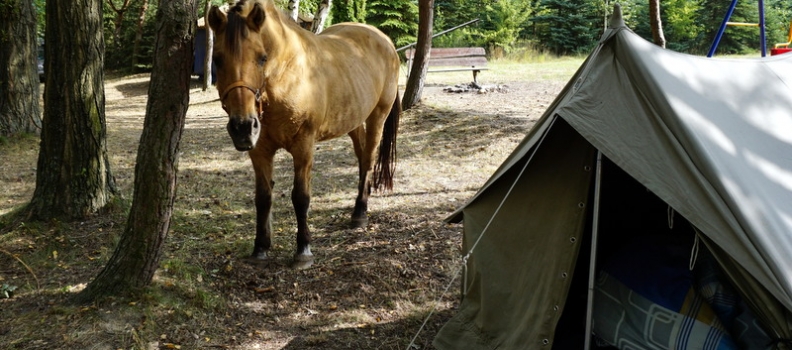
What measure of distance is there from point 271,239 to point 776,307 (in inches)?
144

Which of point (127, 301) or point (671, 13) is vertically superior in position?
point (671, 13)

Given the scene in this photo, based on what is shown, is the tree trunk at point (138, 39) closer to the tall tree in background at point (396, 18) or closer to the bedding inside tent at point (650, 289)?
the tall tree in background at point (396, 18)

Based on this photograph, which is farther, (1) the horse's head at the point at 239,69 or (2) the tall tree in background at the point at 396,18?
(2) the tall tree in background at the point at 396,18

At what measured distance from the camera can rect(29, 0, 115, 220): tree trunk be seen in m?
4.73

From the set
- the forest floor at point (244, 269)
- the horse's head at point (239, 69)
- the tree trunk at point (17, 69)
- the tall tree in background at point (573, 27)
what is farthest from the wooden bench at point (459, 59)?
the tall tree in background at point (573, 27)

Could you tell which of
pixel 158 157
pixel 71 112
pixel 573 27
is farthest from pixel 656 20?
pixel 573 27

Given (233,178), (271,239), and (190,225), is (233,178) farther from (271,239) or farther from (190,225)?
(271,239)

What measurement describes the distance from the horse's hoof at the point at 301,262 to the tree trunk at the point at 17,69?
6.16 meters

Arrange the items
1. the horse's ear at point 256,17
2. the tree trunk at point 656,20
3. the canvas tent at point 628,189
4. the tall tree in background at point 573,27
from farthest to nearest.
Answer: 1. the tall tree in background at point 573,27
2. the tree trunk at point 656,20
3. the horse's ear at point 256,17
4. the canvas tent at point 628,189

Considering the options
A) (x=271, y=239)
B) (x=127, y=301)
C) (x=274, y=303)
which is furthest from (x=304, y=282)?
(x=127, y=301)

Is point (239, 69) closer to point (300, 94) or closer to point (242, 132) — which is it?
point (242, 132)

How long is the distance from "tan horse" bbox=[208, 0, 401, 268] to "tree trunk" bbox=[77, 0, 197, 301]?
26 cm

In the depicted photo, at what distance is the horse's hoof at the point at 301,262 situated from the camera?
15.2 ft

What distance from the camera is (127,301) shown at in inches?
146
